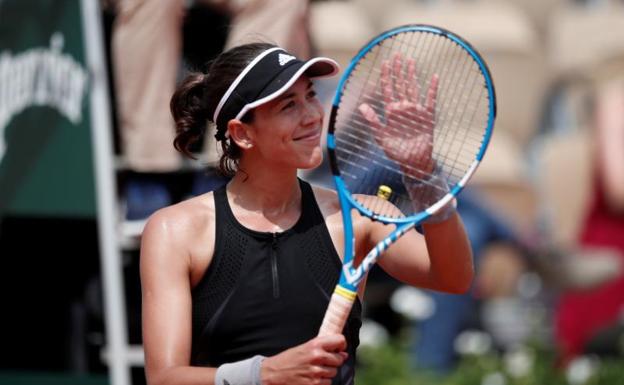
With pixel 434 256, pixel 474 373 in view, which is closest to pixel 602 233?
pixel 474 373

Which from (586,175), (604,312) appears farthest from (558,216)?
(604,312)

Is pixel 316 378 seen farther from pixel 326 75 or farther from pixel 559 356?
pixel 559 356

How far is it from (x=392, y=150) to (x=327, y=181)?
350cm

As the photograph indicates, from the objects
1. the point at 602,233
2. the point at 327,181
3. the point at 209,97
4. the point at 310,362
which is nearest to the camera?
the point at 310,362

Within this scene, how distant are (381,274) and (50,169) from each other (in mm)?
2476

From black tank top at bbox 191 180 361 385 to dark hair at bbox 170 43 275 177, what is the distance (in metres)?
0.18

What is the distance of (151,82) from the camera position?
5352 mm

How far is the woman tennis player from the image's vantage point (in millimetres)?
3094

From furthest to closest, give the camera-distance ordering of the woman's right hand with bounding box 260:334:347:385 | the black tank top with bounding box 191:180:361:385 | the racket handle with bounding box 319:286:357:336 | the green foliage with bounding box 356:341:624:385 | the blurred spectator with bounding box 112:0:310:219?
the green foliage with bounding box 356:341:624:385, the blurred spectator with bounding box 112:0:310:219, the black tank top with bounding box 191:180:361:385, the racket handle with bounding box 319:286:357:336, the woman's right hand with bounding box 260:334:347:385

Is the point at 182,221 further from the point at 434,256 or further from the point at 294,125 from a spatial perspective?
the point at 434,256

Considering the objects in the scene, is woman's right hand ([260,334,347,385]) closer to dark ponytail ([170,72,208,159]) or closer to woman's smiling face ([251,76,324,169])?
woman's smiling face ([251,76,324,169])

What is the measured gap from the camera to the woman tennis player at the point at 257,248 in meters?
3.09

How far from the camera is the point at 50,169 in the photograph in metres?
5.42

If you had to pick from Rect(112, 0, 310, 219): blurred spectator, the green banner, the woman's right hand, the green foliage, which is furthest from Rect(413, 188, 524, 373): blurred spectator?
the woman's right hand
